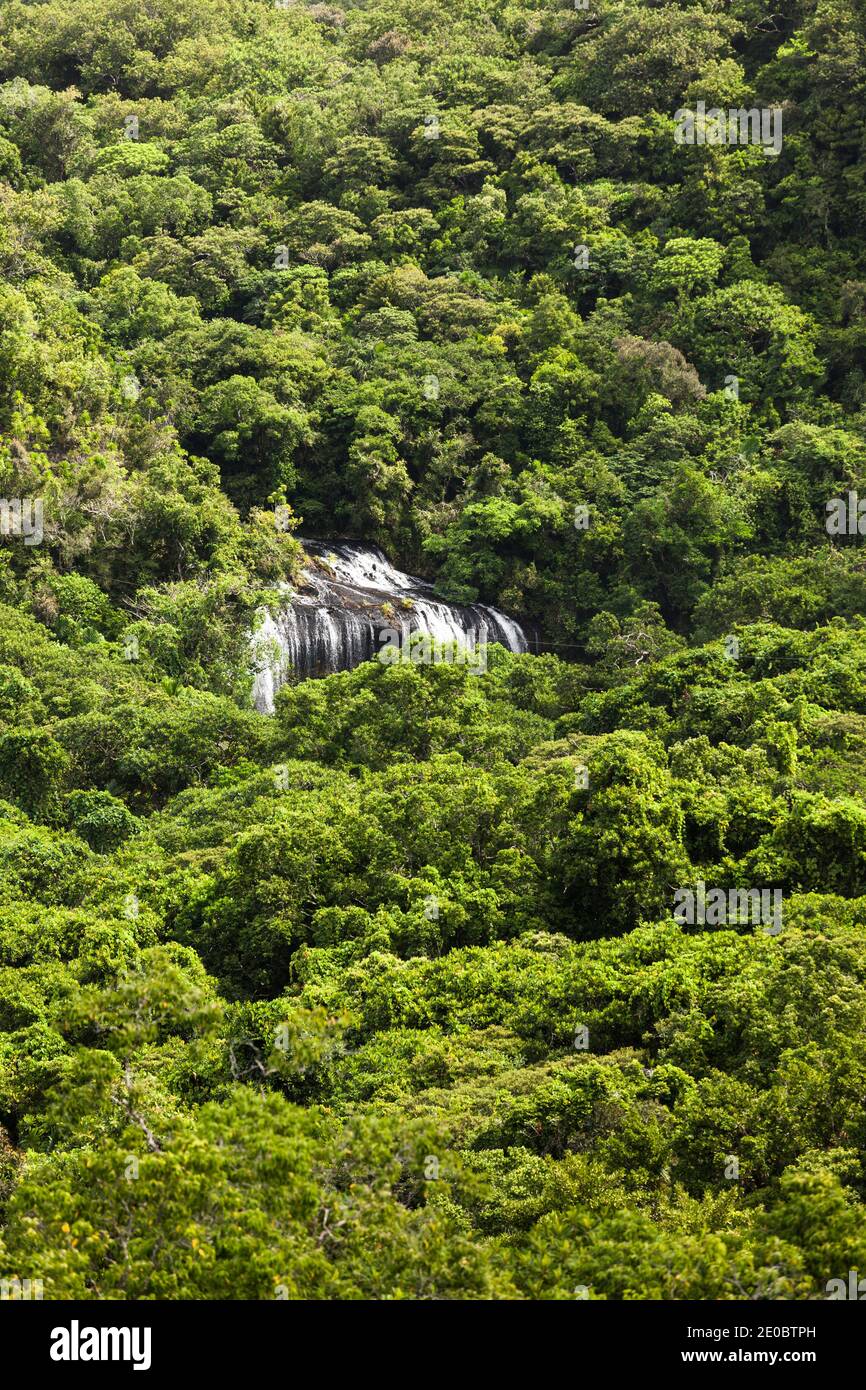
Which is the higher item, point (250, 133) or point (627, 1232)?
point (250, 133)

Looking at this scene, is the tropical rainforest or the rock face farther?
the rock face
